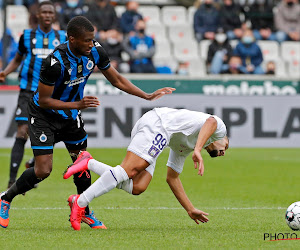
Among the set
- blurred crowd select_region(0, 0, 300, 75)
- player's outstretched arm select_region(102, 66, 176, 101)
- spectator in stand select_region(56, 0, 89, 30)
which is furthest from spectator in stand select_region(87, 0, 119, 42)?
player's outstretched arm select_region(102, 66, 176, 101)

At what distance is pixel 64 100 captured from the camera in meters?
6.65

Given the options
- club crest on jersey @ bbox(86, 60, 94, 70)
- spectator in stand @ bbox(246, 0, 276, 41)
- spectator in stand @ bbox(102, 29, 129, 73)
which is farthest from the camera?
spectator in stand @ bbox(246, 0, 276, 41)

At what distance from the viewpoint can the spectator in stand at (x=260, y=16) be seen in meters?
22.0

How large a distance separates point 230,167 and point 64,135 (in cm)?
667

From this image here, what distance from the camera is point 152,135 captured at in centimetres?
653

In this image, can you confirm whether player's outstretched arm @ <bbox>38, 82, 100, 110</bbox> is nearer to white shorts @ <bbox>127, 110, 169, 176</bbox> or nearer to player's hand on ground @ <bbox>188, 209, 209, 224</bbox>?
white shorts @ <bbox>127, 110, 169, 176</bbox>

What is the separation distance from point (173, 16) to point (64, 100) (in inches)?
609

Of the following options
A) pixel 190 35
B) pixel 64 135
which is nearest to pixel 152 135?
pixel 64 135

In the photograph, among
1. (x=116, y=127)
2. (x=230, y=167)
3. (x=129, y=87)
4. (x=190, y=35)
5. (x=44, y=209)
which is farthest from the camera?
(x=190, y=35)

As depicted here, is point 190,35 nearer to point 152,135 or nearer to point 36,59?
point 36,59

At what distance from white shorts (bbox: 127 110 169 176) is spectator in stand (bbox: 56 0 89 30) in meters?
11.9

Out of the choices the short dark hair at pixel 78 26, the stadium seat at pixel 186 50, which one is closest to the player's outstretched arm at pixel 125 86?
the short dark hair at pixel 78 26

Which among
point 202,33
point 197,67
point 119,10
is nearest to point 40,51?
point 197,67

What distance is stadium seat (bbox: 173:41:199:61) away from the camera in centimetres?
2060
